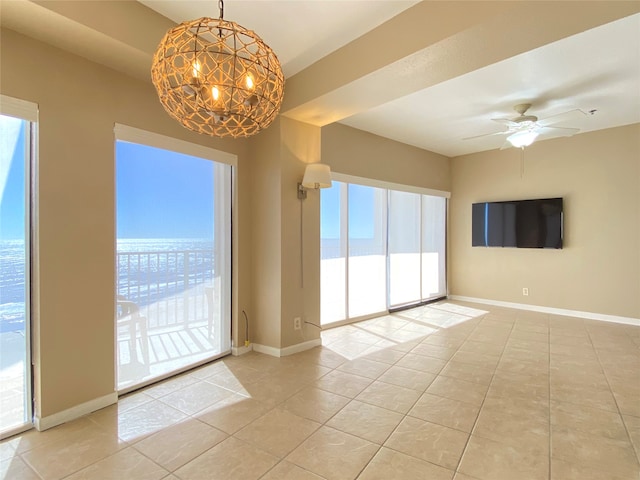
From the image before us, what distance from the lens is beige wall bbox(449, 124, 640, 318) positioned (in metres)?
4.34

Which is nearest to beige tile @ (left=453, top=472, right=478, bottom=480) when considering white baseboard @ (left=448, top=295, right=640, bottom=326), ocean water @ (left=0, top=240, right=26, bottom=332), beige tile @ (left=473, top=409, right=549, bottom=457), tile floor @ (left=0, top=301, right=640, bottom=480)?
tile floor @ (left=0, top=301, right=640, bottom=480)

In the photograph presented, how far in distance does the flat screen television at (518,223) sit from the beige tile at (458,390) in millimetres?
3364

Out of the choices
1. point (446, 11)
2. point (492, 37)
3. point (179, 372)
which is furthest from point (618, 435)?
point (179, 372)

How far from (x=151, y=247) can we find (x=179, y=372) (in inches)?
44.7

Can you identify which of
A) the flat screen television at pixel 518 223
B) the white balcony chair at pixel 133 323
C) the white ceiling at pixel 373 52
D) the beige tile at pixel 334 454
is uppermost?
the white ceiling at pixel 373 52

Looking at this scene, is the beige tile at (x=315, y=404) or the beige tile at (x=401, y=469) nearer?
the beige tile at (x=401, y=469)

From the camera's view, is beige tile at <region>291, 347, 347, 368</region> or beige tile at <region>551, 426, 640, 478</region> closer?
beige tile at <region>551, 426, 640, 478</region>

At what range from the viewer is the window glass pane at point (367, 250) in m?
4.47

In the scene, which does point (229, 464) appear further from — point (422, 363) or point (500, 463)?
point (422, 363)

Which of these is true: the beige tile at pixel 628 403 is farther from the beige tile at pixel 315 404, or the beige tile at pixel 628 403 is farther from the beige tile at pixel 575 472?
the beige tile at pixel 315 404

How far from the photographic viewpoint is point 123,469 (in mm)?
1670

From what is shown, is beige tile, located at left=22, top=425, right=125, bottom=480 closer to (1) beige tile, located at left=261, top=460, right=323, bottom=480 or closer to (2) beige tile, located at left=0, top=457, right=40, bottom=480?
(2) beige tile, located at left=0, top=457, right=40, bottom=480

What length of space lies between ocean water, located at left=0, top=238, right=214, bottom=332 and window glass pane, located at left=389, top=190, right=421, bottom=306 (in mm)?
3018

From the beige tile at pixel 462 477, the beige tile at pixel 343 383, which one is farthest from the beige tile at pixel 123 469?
the beige tile at pixel 462 477
